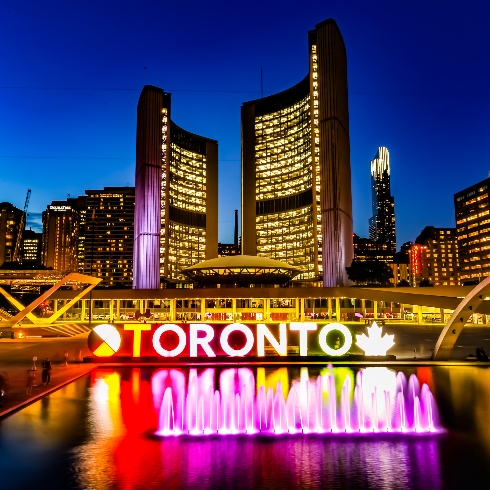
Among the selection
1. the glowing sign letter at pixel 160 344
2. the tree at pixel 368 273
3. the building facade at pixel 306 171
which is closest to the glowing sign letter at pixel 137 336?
the glowing sign letter at pixel 160 344

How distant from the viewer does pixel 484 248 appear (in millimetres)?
193125

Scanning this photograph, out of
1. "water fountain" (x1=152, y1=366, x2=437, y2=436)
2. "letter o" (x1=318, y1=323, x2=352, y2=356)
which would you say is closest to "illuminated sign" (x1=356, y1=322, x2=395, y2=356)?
"letter o" (x1=318, y1=323, x2=352, y2=356)

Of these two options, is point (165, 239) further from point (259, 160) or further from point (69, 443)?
point (69, 443)

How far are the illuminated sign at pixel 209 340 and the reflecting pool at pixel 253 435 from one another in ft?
18.0

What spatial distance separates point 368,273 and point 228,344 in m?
94.4

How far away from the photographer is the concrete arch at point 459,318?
2983 centimetres

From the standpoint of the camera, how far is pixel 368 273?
120 metres

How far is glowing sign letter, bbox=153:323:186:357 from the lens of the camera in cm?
3136

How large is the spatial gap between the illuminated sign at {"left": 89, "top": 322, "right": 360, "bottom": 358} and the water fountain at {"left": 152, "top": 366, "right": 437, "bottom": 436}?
473 centimetres

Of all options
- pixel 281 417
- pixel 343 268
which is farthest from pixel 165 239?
pixel 281 417

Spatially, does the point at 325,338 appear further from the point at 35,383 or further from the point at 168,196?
the point at 168,196

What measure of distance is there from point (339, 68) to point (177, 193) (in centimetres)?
7402

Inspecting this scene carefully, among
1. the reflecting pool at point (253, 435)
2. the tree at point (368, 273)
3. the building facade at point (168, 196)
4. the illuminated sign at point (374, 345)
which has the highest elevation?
the building facade at point (168, 196)

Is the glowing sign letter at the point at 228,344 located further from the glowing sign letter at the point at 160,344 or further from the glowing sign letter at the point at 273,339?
the glowing sign letter at the point at 160,344
